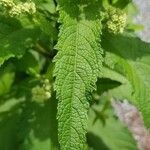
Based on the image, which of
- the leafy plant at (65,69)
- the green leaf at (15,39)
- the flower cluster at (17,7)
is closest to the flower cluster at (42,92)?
the leafy plant at (65,69)

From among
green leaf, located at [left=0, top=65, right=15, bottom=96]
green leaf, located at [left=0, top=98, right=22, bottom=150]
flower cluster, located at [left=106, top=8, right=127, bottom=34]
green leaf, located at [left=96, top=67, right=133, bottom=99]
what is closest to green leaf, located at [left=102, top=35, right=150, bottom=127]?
flower cluster, located at [left=106, top=8, right=127, bottom=34]

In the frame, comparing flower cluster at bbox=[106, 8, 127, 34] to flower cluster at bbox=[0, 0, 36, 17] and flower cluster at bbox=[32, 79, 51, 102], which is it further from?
flower cluster at bbox=[32, 79, 51, 102]

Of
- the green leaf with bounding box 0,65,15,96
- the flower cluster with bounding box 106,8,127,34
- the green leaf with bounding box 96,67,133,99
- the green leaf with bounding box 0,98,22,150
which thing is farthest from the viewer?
the green leaf with bounding box 0,65,15,96

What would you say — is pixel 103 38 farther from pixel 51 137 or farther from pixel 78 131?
pixel 51 137

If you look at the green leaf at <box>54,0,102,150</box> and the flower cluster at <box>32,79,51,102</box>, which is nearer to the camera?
the green leaf at <box>54,0,102,150</box>

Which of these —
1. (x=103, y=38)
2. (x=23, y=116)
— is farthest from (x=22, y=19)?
(x=23, y=116)

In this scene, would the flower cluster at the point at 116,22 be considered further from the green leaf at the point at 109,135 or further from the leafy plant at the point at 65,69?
the green leaf at the point at 109,135

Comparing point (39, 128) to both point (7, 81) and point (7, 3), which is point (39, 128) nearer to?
point (7, 81)
